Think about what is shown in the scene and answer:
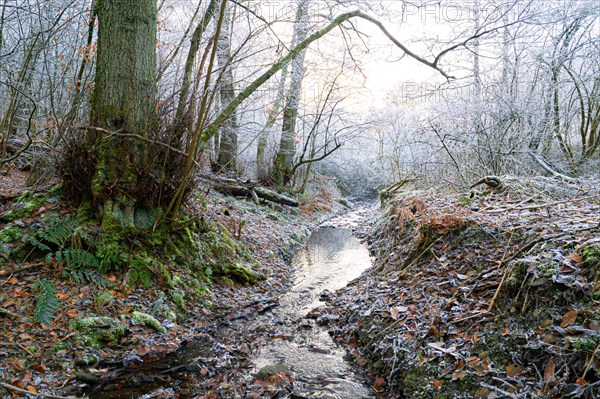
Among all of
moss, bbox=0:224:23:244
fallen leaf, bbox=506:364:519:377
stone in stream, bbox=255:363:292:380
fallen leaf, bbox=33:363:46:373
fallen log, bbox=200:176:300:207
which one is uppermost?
fallen log, bbox=200:176:300:207

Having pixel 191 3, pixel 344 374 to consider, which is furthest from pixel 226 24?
pixel 344 374

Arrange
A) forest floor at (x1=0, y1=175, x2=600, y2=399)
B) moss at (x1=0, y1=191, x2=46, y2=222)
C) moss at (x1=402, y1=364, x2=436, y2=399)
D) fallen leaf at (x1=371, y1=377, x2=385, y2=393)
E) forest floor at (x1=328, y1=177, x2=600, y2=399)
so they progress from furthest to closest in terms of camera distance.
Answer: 1. moss at (x1=0, y1=191, x2=46, y2=222)
2. fallen leaf at (x1=371, y1=377, x2=385, y2=393)
3. moss at (x1=402, y1=364, x2=436, y2=399)
4. forest floor at (x1=0, y1=175, x2=600, y2=399)
5. forest floor at (x1=328, y1=177, x2=600, y2=399)

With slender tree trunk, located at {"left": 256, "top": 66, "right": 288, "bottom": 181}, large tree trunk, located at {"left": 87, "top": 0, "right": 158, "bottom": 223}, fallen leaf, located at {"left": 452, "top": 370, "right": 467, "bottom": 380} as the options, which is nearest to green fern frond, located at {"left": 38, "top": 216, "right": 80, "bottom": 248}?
large tree trunk, located at {"left": 87, "top": 0, "right": 158, "bottom": 223}

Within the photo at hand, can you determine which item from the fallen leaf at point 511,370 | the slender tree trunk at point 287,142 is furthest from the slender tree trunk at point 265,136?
the fallen leaf at point 511,370

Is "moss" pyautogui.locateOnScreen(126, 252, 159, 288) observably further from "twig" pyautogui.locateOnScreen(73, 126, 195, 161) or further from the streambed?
the streambed

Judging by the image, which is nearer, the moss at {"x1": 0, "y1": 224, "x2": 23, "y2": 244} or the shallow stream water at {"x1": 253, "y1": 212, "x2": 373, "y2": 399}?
the shallow stream water at {"x1": 253, "y1": 212, "x2": 373, "y2": 399}

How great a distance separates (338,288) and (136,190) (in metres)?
3.66

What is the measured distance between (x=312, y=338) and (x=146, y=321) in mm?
1965

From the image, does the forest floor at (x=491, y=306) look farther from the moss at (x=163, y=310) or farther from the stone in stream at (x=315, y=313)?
the moss at (x=163, y=310)

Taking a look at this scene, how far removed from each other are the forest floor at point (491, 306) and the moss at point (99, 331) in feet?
8.23

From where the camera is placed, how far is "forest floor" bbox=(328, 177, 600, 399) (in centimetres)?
254

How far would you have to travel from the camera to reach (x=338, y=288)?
633 centimetres

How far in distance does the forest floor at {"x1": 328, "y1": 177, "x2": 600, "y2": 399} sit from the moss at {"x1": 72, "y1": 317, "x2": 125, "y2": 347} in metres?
2.51

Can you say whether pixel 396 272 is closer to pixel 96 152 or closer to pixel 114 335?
pixel 114 335
